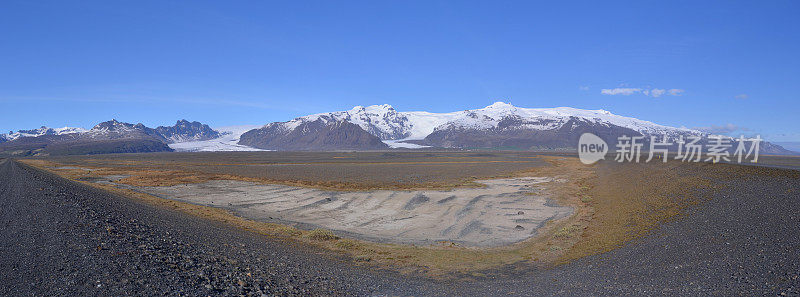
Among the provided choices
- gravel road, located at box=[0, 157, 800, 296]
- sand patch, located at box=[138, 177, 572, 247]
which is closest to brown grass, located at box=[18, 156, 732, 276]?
gravel road, located at box=[0, 157, 800, 296]

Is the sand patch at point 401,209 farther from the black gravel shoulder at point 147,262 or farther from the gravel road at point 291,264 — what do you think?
the black gravel shoulder at point 147,262

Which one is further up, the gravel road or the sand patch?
the gravel road

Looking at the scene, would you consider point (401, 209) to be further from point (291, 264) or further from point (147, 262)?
point (147, 262)

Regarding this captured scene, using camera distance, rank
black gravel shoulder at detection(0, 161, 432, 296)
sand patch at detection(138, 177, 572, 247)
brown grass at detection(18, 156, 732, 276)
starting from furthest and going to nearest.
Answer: sand patch at detection(138, 177, 572, 247), brown grass at detection(18, 156, 732, 276), black gravel shoulder at detection(0, 161, 432, 296)

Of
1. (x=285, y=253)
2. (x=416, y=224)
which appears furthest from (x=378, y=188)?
(x=285, y=253)

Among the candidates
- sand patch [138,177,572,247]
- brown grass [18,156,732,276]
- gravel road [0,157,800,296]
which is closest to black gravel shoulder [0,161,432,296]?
gravel road [0,157,800,296]

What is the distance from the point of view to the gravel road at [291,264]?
859cm

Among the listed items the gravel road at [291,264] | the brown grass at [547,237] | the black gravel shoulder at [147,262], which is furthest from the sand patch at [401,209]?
the black gravel shoulder at [147,262]

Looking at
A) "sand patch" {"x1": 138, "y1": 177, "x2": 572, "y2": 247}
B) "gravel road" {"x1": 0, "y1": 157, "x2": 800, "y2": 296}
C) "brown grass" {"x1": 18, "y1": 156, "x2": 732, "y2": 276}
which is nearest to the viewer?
"gravel road" {"x1": 0, "y1": 157, "x2": 800, "y2": 296}

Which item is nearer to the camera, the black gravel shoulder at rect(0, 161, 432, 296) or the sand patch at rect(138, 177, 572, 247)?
the black gravel shoulder at rect(0, 161, 432, 296)

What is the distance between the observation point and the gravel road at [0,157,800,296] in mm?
8595

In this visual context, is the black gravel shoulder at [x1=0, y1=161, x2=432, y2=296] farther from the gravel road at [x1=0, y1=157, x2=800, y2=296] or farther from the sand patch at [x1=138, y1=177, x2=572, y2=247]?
the sand patch at [x1=138, y1=177, x2=572, y2=247]

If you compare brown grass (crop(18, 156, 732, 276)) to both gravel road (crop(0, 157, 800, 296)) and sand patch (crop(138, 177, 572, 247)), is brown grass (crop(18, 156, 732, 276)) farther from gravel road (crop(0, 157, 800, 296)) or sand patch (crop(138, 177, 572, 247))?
sand patch (crop(138, 177, 572, 247))

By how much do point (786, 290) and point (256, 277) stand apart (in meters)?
12.4
